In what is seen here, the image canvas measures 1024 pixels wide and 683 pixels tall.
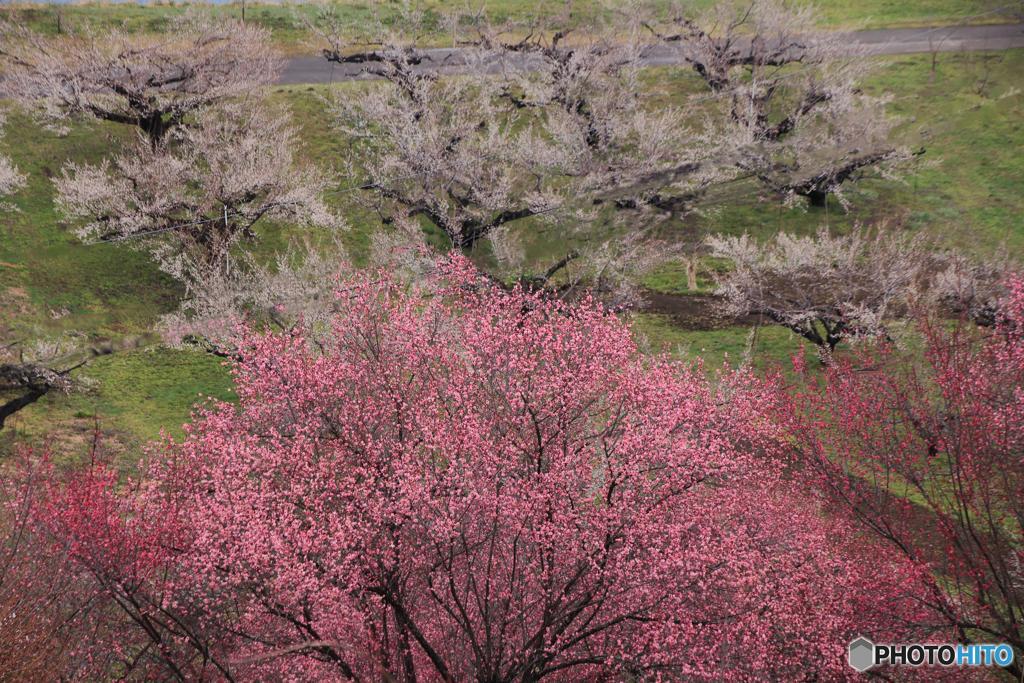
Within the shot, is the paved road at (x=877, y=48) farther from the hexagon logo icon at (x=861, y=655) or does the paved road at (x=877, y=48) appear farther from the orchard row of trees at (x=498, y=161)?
the hexagon logo icon at (x=861, y=655)

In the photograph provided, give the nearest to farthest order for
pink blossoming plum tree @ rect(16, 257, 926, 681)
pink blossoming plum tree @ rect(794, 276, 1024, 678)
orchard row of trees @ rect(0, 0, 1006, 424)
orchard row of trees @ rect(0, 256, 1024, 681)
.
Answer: orchard row of trees @ rect(0, 256, 1024, 681) → pink blossoming plum tree @ rect(16, 257, 926, 681) → pink blossoming plum tree @ rect(794, 276, 1024, 678) → orchard row of trees @ rect(0, 0, 1006, 424)

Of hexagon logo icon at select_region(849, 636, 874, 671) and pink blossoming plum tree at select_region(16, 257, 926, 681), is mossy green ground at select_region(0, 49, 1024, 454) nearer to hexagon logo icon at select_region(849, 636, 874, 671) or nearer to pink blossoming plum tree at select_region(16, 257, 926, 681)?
pink blossoming plum tree at select_region(16, 257, 926, 681)

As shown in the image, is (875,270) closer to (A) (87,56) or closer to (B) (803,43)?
(B) (803,43)

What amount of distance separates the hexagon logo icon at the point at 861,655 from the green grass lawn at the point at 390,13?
36.1 meters

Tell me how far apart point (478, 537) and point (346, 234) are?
22602mm

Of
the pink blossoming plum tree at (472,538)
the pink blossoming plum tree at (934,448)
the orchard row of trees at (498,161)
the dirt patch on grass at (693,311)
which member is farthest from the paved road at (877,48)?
the pink blossoming plum tree at (472,538)

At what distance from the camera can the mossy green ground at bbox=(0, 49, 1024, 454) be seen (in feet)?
73.2

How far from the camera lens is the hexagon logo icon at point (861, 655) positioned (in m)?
14.0

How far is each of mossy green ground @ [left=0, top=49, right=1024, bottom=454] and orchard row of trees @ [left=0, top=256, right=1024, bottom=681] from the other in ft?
15.0

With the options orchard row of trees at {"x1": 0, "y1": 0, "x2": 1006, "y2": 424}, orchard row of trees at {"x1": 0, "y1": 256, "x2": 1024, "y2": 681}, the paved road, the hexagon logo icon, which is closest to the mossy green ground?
orchard row of trees at {"x1": 0, "y1": 0, "x2": 1006, "y2": 424}

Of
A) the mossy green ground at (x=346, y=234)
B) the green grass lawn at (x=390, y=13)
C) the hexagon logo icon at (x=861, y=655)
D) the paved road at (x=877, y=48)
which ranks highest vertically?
the green grass lawn at (x=390, y=13)

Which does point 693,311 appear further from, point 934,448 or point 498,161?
point 934,448

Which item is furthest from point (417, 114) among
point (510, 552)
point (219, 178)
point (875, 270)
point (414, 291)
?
point (510, 552)

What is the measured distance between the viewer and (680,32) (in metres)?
40.2
